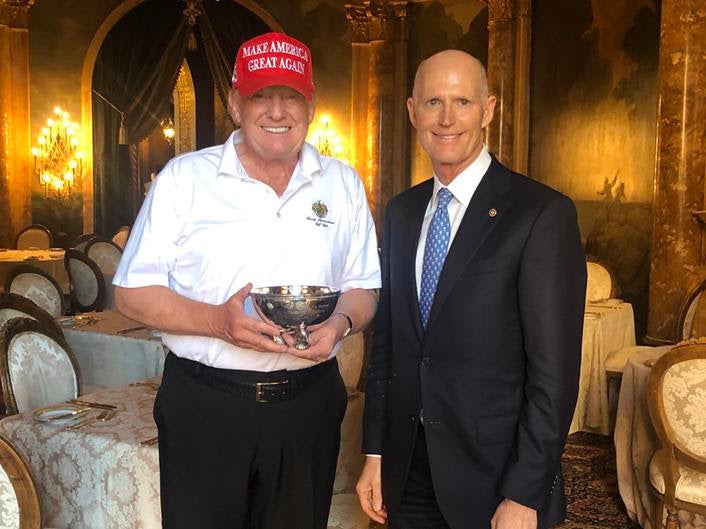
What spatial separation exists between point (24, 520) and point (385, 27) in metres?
11.5

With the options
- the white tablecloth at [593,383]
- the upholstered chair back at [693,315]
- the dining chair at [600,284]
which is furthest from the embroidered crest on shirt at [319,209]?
the dining chair at [600,284]

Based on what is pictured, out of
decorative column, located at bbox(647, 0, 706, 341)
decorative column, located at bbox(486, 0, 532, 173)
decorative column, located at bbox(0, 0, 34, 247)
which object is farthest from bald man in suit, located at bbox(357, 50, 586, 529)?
decorative column, located at bbox(0, 0, 34, 247)

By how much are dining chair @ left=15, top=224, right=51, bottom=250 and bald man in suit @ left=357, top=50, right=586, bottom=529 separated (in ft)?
34.1

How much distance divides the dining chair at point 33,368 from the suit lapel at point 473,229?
6.44 ft

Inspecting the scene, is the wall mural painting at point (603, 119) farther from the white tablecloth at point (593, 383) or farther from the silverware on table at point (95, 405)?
the silverware on table at point (95, 405)

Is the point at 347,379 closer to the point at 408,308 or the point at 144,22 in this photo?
the point at 408,308

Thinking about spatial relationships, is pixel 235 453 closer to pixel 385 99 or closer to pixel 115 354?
pixel 115 354

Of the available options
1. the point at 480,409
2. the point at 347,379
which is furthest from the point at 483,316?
the point at 347,379

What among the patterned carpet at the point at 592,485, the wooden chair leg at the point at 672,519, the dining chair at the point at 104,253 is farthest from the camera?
the dining chair at the point at 104,253

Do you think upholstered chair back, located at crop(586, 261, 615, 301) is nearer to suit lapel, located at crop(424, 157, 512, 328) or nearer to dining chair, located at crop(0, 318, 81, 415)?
dining chair, located at crop(0, 318, 81, 415)

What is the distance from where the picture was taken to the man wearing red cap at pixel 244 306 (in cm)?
196

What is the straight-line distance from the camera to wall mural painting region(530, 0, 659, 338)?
935cm

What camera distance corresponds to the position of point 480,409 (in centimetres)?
183

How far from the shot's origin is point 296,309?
1.77 m
